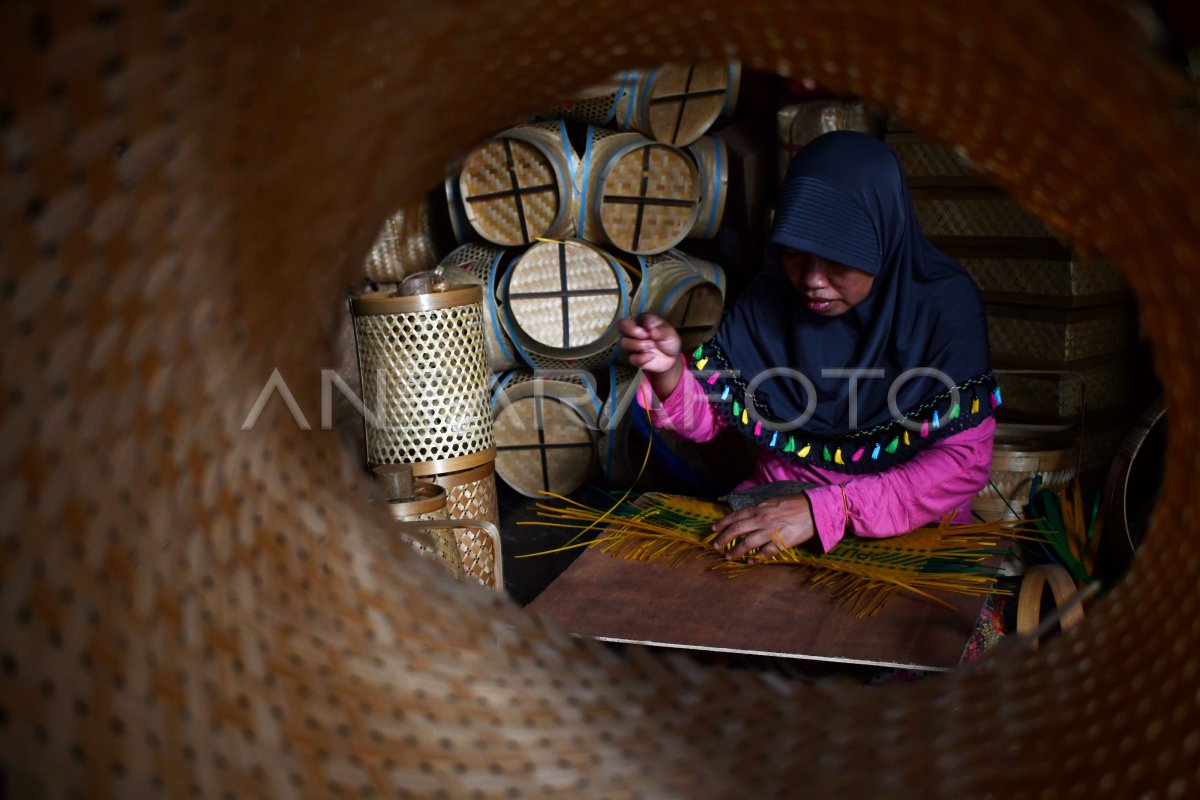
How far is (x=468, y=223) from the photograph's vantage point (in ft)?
10.3

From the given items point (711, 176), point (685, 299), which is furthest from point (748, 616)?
point (711, 176)

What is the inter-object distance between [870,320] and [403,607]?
1.42 meters

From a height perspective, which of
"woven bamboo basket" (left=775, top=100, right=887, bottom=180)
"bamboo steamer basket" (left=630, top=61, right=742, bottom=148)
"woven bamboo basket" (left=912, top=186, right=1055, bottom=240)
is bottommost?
"woven bamboo basket" (left=912, top=186, right=1055, bottom=240)

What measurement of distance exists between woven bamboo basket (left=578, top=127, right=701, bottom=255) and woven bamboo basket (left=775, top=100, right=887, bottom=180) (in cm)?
32

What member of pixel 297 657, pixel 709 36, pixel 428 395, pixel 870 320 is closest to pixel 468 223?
pixel 428 395

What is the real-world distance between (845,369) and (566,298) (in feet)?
4.21

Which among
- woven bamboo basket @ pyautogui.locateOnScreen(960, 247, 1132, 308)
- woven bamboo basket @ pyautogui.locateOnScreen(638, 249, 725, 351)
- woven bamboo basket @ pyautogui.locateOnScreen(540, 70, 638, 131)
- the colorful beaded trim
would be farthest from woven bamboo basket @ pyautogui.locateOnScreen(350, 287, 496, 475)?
woven bamboo basket @ pyautogui.locateOnScreen(960, 247, 1132, 308)

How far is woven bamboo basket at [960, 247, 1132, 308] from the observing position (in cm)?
256

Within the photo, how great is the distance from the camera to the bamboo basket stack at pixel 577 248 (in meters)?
2.99

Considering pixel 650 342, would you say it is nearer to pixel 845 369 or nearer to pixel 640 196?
pixel 845 369

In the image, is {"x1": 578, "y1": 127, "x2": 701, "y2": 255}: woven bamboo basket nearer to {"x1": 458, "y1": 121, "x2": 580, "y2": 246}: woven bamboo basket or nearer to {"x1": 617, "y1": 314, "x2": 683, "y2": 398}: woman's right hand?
{"x1": 458, "y1": 121, "x2": 580, "y2": 246}: woven bamboo basket

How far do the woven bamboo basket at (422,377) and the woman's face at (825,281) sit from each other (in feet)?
2.10

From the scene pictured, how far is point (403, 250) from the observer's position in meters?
3.09

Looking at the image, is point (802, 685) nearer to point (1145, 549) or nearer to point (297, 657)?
point (1145, 549)
